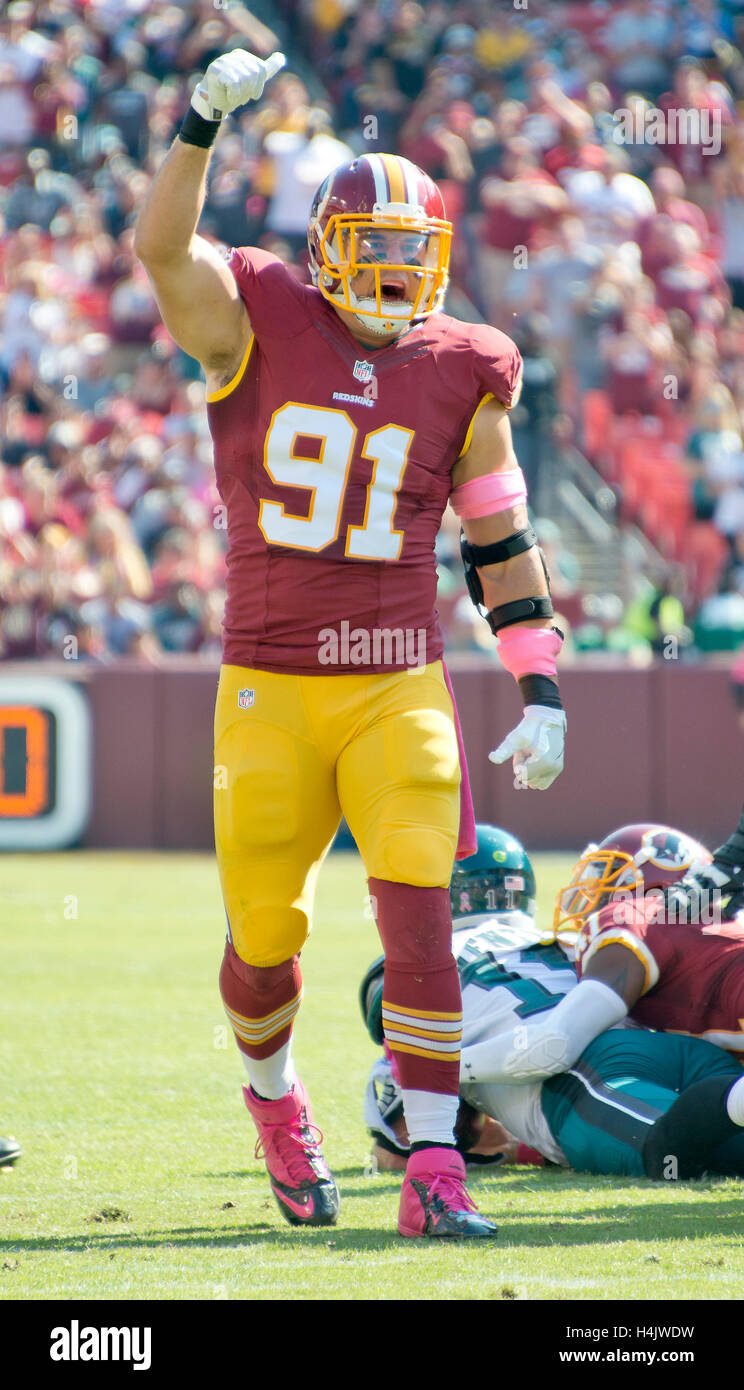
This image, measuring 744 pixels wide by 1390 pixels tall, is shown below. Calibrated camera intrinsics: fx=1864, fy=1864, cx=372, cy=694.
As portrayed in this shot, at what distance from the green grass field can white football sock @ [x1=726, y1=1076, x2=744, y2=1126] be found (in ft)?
0.60

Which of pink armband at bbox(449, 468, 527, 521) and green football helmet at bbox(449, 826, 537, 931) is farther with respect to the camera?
green football helmet at bbox(449, 826, 537, 931)

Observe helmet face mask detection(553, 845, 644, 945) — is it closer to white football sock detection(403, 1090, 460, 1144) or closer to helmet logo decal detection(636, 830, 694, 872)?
helmet logo decal detection(636, 830, 694, 872)

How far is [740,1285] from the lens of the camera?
10.00 feet

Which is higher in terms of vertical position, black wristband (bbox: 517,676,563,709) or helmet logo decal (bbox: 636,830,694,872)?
black wristband (bbox: 517,676,563,709)

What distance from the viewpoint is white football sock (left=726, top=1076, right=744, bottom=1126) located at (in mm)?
3684

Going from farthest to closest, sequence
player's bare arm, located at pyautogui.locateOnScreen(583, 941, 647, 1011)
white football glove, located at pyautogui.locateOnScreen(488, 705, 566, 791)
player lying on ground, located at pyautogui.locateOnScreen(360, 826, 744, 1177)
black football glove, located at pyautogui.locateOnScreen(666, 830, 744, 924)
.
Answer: black football glove, located at pyautogui.locateOnScreen(666, 830, 744, 924)
player's bare arm, located at pyautogui.locateOnScreen(583, 941, 647, 1011)
player lying on ground, located at pyautogui.locateOnScreen(360, 826, 744, 1177)
white football glove, located at pyautogui.locateOnScreen(488, 705, 566, 791)

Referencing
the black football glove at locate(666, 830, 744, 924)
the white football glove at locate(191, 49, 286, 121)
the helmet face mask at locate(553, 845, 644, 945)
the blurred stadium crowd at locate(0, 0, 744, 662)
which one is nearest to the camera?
the white football glove at locate(191, 49, 286, 121)

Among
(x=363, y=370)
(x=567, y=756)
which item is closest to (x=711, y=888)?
(x=363, y=370)

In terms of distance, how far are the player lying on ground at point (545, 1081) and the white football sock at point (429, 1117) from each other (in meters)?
0.51

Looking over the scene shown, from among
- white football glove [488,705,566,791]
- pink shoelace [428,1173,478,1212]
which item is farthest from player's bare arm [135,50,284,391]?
pink shoelace [428,1173,478,1212]

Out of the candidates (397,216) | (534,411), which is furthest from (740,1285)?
(534,411)

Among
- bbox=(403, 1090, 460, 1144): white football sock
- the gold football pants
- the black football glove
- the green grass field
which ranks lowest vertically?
Answer: the green grass field

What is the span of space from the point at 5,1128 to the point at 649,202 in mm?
11842
